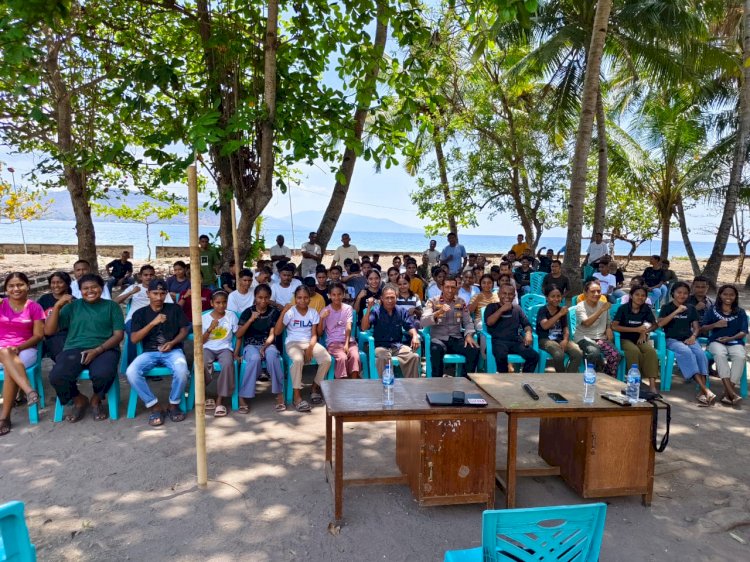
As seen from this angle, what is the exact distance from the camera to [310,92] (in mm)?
7531

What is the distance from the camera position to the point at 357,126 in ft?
30.6

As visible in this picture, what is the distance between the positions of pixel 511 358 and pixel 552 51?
9.01m

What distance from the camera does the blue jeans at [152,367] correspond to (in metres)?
5.20

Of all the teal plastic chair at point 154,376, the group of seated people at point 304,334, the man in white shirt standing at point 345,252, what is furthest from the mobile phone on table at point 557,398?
the man in white shirt standing at point 345,252

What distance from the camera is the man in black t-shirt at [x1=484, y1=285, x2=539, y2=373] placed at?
20.8 feet

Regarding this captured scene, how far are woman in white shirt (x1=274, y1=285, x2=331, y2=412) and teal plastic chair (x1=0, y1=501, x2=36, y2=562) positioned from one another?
12.3 feet

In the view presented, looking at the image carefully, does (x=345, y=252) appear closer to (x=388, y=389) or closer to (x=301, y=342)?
(x=301, y=342)

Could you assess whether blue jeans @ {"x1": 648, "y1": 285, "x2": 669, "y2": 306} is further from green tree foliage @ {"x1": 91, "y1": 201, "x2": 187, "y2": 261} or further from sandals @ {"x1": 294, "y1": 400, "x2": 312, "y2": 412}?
green tree foliage @ {"x1": 91, "y1": 201, "x2": 187, "y2": 261}

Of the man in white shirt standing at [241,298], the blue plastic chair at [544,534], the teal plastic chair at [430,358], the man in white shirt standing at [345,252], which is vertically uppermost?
the man in white shirt standing at [345,252]

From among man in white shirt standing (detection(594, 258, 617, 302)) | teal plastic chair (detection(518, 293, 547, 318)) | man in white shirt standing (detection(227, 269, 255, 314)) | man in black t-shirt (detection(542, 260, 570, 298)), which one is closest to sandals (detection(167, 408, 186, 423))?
man in white shirt standing (detection(227, 269, 255, 314))

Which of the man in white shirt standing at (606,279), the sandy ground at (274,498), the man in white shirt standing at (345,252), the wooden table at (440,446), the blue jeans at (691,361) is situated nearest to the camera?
the sandy ground at (274,498)

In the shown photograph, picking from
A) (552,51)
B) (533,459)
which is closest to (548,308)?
(533,459)

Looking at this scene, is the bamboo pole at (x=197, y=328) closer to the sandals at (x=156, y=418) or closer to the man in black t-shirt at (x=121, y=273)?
the sandals at (x=156, y=418)

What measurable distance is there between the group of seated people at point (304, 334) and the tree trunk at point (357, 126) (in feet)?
6.57
